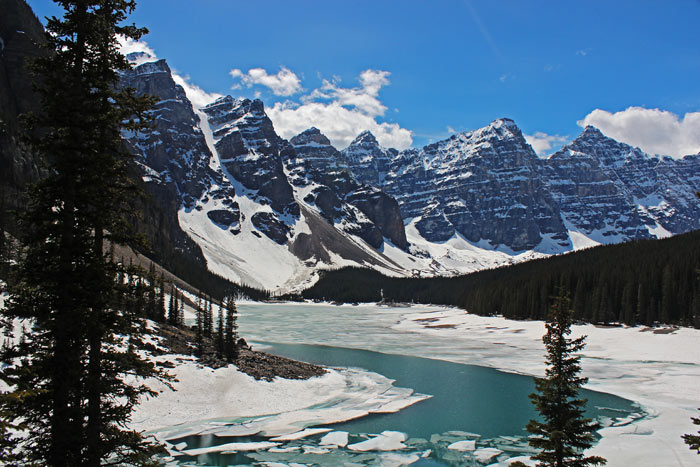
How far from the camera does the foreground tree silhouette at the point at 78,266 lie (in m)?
9.87

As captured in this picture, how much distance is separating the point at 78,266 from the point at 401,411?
24.3 meters

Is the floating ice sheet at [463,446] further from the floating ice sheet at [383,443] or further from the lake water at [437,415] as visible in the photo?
the floating ice sheet at [383,443]

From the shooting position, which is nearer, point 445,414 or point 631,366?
point 445,414

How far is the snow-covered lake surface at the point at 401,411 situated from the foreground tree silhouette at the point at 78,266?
42.2 ft

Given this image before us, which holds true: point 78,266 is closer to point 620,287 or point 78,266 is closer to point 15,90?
point 620,287

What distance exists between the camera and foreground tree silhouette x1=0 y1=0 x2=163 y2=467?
9.87 meters

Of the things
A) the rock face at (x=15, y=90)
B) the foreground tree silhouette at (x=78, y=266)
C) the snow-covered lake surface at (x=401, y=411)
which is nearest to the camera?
the foreground tree silhouette at (x=78, y=266)

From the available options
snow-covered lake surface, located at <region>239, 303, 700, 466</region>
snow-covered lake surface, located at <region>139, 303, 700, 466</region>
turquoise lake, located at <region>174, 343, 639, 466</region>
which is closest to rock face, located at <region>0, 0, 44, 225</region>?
snow-covered lake surface, located at <region>239, 303, 700, 466</region>

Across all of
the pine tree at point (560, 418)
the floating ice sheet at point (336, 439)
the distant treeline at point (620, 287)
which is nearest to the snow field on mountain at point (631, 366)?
the distant treeline at point (620, 287)

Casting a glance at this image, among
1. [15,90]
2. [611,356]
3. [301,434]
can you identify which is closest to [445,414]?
[301,434]

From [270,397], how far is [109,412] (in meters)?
22.6

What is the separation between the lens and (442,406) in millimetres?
32156

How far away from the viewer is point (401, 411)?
100 feet

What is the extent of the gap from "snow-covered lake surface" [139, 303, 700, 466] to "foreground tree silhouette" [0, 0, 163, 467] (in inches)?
507
